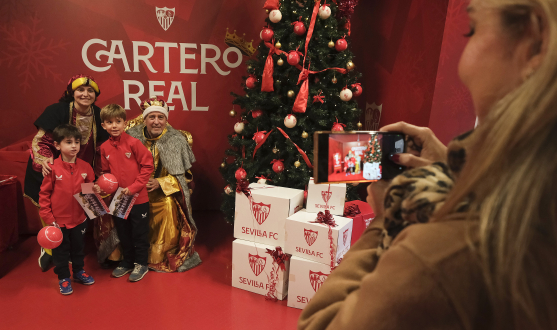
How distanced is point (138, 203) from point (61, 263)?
71cm

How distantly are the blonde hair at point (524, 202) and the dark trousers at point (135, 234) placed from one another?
2.95 m

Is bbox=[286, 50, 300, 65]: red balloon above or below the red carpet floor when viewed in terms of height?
above

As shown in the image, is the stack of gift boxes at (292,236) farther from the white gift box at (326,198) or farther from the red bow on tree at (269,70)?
the red bow on tree at (269,70)

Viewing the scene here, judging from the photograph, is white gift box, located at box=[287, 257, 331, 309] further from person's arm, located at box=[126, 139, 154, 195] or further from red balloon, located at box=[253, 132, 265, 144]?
person's arm, located at box=[126, 139, 154, 195]

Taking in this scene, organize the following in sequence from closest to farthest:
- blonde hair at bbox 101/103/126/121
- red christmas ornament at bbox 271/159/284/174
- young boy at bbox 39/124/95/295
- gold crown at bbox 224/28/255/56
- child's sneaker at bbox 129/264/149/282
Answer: young boy at bbox 39/124/95/295 → blonde hair at bbox 101/103/126/121 → child's sneaker at bbox 129/264/149/282 → red christmas ornament at bbox 271/159/284/174 → gold crown at bbox 224/28/255/56

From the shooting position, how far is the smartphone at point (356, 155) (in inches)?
39.9

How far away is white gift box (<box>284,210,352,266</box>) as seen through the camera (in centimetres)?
252

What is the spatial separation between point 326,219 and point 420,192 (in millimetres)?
1959

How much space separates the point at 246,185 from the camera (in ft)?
9.12

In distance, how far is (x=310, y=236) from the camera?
2.58 m

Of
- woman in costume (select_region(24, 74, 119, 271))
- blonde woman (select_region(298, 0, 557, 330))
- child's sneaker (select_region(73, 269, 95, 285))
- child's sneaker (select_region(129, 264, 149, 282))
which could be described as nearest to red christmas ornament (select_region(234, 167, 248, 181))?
child's sneaker (select_region(129, 264, 149, 282))

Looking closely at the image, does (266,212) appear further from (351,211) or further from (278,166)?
(351,211)

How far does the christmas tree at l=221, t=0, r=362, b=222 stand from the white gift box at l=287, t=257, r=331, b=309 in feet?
2.53

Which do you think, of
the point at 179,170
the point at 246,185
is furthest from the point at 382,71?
the point at 179,170
